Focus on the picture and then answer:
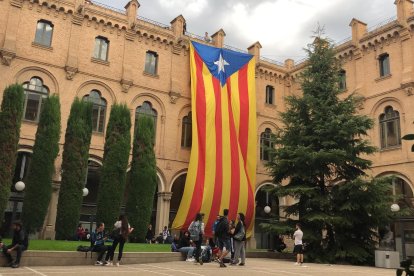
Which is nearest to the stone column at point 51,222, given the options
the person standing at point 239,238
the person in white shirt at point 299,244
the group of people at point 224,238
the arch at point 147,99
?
the arch at point 147,99

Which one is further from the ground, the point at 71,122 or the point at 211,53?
the point at 211,53

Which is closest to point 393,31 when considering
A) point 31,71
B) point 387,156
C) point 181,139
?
point 387,156

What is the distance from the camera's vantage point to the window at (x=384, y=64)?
2581cm

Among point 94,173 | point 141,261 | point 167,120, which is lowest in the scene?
point 141,261

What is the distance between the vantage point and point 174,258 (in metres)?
13.7

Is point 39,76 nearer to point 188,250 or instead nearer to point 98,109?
point 98,109

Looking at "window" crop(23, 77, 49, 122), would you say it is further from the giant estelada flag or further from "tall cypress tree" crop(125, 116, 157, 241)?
the giant estelada flag

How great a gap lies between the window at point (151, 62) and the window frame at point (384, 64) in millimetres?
13934

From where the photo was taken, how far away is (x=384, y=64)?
26.1 metres

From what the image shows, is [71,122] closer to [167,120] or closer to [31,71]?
[31,71]

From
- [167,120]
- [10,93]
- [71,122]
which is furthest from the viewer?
[167,120]

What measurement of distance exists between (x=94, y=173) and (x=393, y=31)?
19.8 meters

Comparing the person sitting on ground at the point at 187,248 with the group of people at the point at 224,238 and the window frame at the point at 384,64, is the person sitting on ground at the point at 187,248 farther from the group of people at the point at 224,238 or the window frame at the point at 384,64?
the window frame at the point at 384,64

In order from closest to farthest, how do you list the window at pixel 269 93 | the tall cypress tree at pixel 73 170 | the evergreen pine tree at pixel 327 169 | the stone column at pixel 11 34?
the tall cypress tree at pixel 73 170 < the evergreen pine tree at pixel 327 169 < the stone column at pixel 11 34 < the window at pixel 269 93
